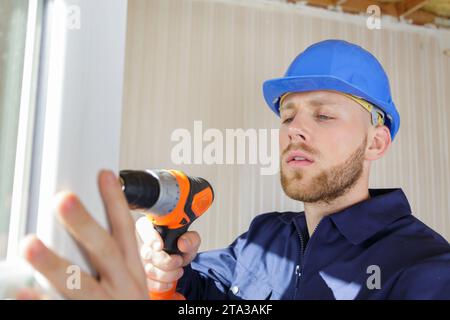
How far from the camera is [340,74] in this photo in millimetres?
1728

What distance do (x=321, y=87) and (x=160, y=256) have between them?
95cm

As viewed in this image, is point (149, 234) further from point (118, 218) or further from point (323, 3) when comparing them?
point (323, 3)

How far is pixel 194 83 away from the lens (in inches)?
130

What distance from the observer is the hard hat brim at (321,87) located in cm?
169

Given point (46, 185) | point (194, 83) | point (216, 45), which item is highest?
point (216, 45)

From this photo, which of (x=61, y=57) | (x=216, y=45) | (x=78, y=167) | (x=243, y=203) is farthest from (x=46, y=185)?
(x=216, y=45)

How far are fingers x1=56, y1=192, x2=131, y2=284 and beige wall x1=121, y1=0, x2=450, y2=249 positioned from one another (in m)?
2.55

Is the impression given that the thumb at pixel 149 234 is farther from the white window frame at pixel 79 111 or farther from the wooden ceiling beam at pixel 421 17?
the wooden ceiling beam at pixel 421 17

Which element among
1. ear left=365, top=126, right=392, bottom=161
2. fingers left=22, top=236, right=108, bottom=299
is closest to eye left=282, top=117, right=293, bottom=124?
ear left=365, top=126, right=392, bottom=161

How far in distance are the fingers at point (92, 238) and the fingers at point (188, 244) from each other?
79cm

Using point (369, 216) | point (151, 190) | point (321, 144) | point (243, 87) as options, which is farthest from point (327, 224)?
point (243, 87)

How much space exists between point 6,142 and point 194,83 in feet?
8.52

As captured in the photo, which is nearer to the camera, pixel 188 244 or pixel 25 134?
pixel 25 134
